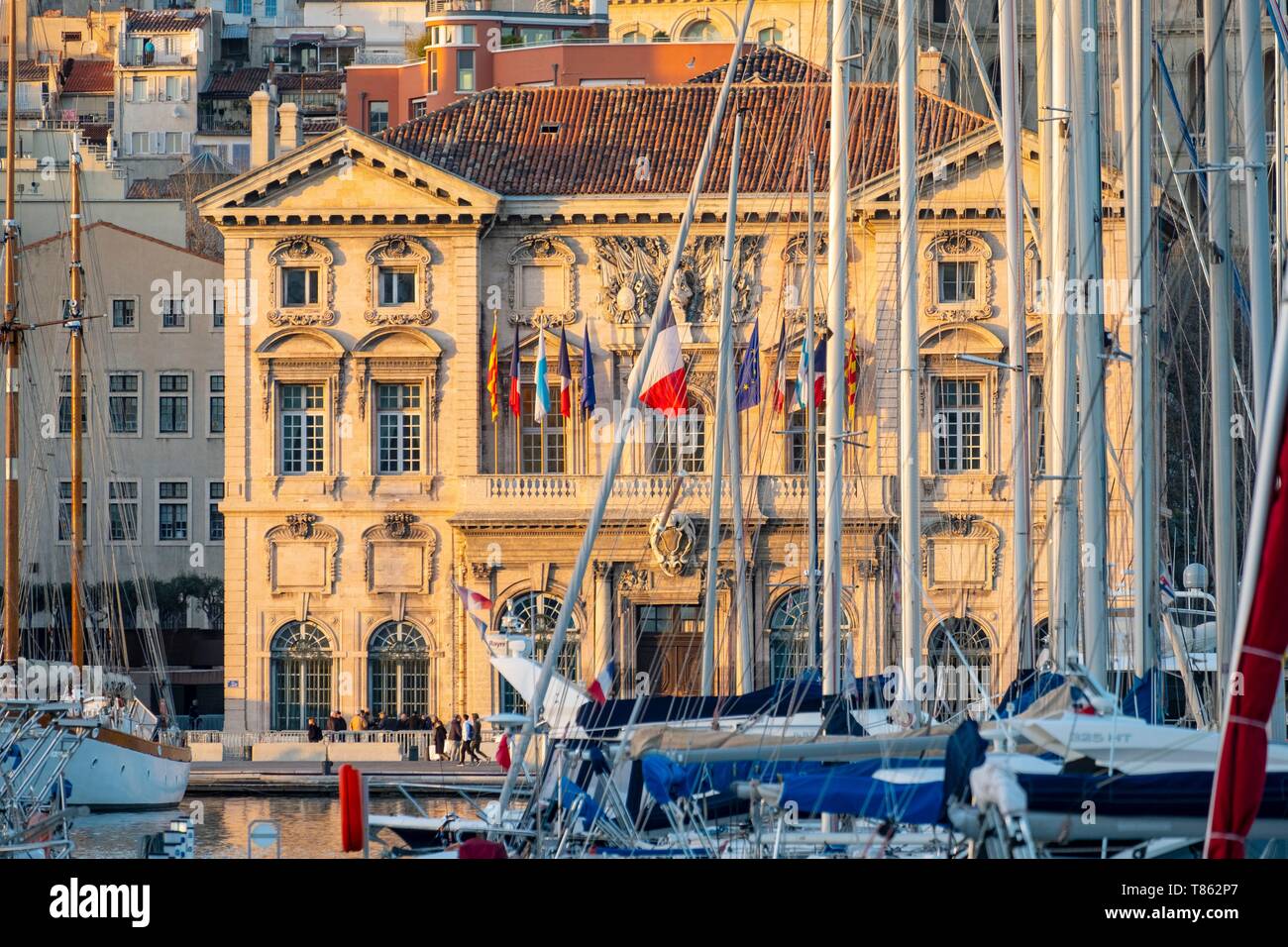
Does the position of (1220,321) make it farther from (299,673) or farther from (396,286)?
(299,673)

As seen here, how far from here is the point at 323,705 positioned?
6184 centimetres

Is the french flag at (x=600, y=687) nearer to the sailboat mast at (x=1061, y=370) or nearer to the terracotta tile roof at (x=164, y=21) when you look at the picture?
the sailboat mast at (x=1061, y=370)

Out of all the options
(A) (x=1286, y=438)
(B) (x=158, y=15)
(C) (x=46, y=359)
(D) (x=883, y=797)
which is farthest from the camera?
(B) (x=158, y=15)

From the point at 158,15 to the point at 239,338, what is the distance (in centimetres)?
5444

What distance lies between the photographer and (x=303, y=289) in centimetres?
6266

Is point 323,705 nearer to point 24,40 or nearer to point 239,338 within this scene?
point 239,338

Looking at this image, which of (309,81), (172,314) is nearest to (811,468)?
(172,314)

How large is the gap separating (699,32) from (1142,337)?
5322 cm

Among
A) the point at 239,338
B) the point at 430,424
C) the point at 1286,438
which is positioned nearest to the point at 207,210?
the point at 239,338

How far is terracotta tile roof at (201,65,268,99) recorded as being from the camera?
367 ft

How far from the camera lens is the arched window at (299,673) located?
203ft

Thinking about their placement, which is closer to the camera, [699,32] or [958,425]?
[958,425]

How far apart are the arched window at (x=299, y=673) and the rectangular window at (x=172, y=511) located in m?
15.3

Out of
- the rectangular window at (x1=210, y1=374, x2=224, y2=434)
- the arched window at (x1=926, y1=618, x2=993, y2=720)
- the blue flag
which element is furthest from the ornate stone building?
the rectangular window at (x1=210, y1=374, x2=224, y2=434)
